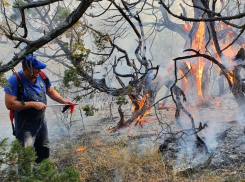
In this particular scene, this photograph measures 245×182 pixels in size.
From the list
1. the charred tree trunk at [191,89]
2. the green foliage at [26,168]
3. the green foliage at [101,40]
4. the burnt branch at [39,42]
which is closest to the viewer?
the burnt branch at [39,42]

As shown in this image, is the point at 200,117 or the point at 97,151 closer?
the point at 97,151

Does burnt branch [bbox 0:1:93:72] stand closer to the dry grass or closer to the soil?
the soil

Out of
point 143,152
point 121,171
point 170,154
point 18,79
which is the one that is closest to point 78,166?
point 121,171

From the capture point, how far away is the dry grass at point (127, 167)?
354cm

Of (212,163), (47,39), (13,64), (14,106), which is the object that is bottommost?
(212,163)

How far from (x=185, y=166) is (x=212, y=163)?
18.8 inches

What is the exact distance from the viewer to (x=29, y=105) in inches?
120

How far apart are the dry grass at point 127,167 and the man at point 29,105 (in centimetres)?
114

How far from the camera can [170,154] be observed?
439 cm

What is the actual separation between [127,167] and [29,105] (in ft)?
6.66

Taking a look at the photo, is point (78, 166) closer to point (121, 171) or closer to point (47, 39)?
point (121, 171)

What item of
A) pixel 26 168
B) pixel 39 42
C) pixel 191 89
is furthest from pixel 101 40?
pixel 191 89

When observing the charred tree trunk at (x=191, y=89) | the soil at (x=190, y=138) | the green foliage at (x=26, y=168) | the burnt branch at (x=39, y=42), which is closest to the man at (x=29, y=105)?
the green foliage at (x=26, y=168)

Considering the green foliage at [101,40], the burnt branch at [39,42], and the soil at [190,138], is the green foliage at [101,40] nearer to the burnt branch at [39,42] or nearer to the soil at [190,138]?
the soil at [190,138]
